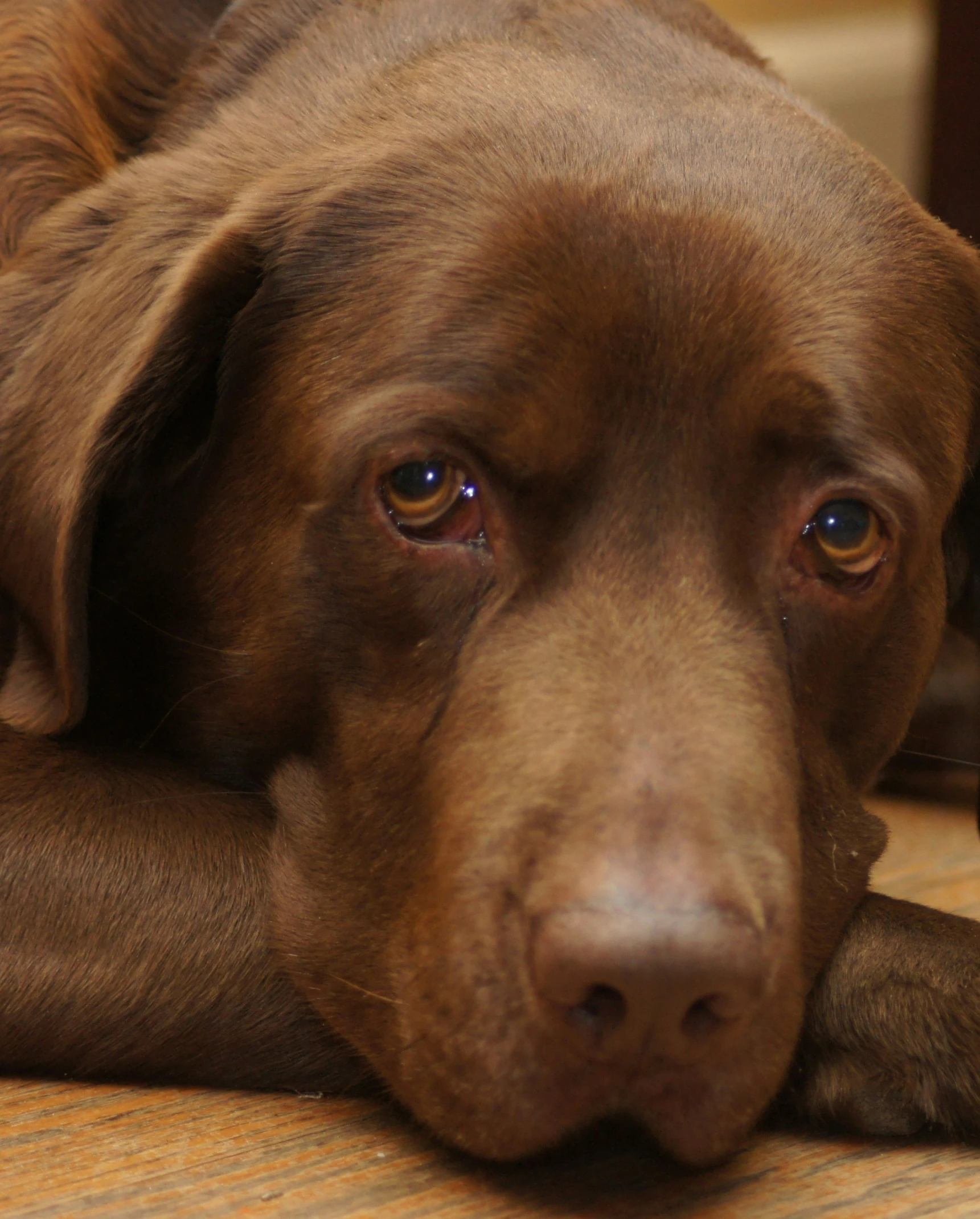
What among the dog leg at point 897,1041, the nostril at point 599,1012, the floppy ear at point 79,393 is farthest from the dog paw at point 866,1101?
the floppy ear at point 79,393

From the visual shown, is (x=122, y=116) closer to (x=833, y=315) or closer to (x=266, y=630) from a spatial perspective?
(x=266, y=630)

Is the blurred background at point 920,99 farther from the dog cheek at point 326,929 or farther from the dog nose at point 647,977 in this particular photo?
the dog nose at point 647,977

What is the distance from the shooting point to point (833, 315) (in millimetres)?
2041

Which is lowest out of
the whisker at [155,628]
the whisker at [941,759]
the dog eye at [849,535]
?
the whisker at [941,759]

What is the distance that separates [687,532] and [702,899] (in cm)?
48

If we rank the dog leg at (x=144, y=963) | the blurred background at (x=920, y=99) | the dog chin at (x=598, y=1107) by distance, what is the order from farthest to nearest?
the blurred background at (x=920, y=99), the dog leg at (x=144, y=963), the dog chin at (x=598, y=1107)

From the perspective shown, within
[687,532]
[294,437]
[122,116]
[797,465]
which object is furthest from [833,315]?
[122,116]

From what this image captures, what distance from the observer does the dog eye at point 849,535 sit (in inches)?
79.9

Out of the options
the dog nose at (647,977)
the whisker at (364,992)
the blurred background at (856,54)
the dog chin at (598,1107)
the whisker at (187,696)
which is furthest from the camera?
the blurred background at (856,54)

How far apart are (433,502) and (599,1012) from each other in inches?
24.4

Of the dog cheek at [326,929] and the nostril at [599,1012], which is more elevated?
the nostril at [599,1012]

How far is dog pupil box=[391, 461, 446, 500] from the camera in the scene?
1968 mm

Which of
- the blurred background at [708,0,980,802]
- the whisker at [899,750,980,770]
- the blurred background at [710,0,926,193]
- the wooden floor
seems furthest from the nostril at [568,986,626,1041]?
the blurred background at [710,0,926,193]

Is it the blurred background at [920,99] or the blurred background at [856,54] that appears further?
the blurred background at [856,54]
